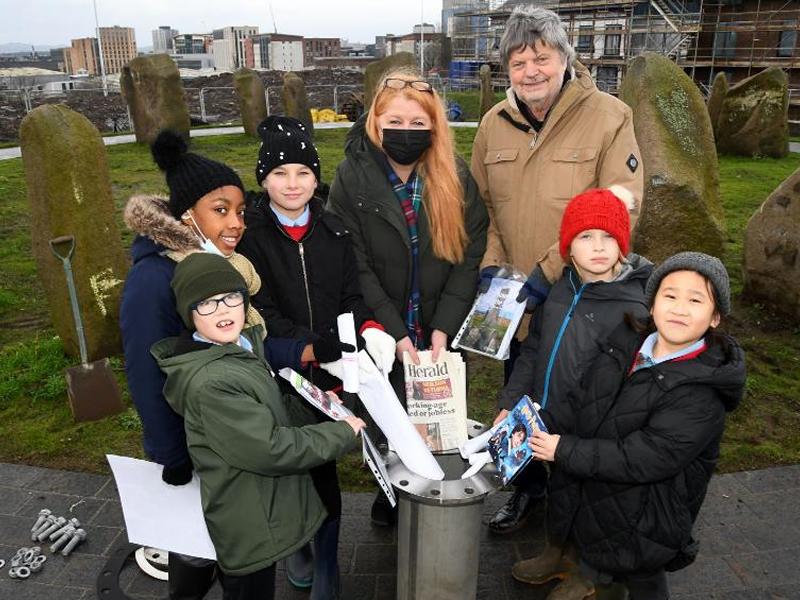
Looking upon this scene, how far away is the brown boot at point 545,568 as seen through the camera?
11.0 feet

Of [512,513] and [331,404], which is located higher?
[331,404]

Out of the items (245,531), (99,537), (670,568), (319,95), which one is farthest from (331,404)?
(319,95)

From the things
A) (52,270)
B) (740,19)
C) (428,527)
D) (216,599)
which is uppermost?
(740,19)

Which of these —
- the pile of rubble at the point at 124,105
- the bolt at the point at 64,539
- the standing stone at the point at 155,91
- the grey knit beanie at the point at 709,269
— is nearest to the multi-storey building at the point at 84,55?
the pile of rubble at the point at 124,105

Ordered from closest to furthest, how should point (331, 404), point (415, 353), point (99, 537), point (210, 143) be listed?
point (331, 404), point (415, 353), point (99, 537), point (210, 143)

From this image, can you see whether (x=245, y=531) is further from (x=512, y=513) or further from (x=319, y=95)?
(x=319, y=95)

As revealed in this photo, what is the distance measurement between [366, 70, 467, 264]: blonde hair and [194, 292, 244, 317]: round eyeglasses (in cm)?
113

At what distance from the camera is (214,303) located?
2.41 m

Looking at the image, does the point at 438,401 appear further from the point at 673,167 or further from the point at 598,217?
the point at 673,167

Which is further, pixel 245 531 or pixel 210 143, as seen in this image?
pixel 210 143

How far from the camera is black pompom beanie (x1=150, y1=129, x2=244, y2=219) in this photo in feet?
8.98

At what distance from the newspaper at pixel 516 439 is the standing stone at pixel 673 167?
4.13 metres

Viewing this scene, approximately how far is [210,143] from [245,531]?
1512cm

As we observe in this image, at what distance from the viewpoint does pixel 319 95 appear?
28188 mm
